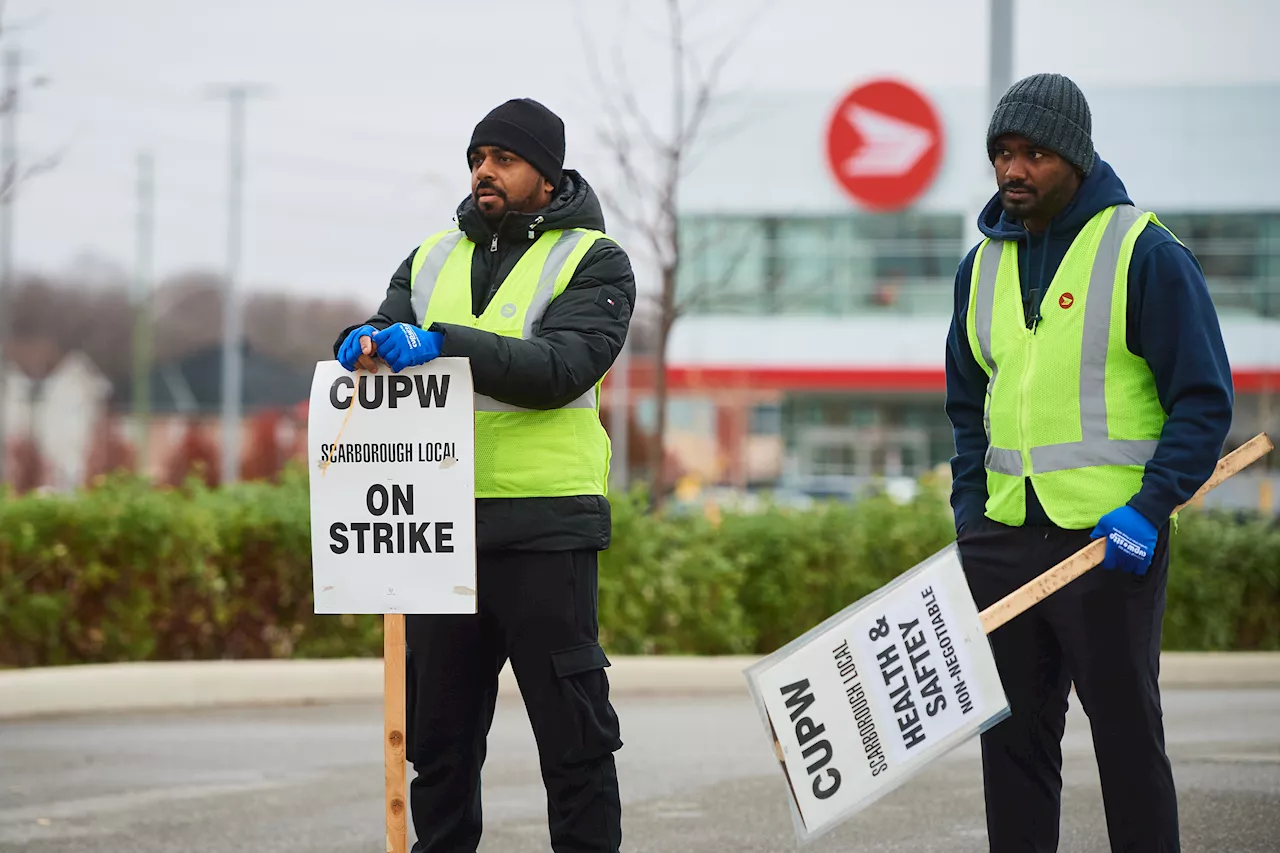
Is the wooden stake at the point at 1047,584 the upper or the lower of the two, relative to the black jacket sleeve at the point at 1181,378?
lower

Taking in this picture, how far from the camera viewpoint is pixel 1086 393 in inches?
158

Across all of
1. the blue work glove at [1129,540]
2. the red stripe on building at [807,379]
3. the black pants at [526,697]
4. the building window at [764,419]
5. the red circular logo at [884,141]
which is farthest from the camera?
the building window at [764,419]

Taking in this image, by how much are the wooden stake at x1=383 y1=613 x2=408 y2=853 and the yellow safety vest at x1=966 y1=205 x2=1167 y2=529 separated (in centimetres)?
152

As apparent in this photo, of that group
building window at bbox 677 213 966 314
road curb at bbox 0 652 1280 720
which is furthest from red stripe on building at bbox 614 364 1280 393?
road curb at bbox 0 652 1280 720

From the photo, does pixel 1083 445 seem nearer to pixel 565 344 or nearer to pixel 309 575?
pixel 565 344

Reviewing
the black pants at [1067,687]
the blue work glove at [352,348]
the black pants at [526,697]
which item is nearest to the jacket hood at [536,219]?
the blue work glove at [352,348]

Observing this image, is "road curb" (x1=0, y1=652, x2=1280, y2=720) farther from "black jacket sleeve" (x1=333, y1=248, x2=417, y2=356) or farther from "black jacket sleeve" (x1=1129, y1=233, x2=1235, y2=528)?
"black jacket sleeve" (x1=1129, y1=233, x2=1235, y2=528)

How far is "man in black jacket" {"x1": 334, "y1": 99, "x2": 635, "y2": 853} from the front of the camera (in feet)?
13.9

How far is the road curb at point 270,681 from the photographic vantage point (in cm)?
868

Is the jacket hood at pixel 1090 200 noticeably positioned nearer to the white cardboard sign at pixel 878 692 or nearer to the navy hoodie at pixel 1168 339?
the navy hoodie at pixel 1168 339

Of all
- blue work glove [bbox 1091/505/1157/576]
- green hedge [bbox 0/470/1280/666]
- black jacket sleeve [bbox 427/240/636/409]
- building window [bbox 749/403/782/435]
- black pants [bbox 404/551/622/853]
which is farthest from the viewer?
building window [bbox 749/403/782/435]

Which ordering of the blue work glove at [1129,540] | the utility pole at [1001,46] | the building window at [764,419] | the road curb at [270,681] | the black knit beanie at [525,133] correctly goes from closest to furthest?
the blue work glove at [1129,540]
the black knit beanie at [525,133]
the road curb at [270,681]
the utility pole at [1001,46]
the building window at [764,419]

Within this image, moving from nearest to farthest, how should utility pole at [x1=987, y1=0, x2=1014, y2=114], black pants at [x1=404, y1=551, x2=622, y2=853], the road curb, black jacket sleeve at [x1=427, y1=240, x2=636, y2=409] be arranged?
black jacket sleeve at [x1=427, y1=240, x2=636, y2=409]
black pants at [x1=404, y1=551, x2=622, y2=853]
the road curb
utility pole at [x1=987, y1=0, x2=1014, y2=114]

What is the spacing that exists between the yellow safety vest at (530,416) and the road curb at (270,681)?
3924 mm
